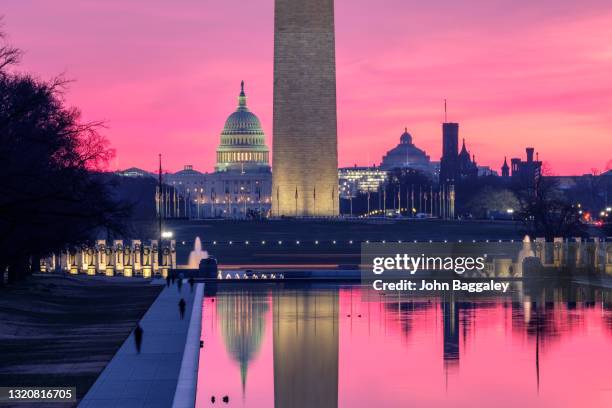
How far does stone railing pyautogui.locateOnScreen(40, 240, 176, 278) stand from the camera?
249 feet

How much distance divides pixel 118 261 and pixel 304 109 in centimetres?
5033

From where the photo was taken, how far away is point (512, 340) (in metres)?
36.3

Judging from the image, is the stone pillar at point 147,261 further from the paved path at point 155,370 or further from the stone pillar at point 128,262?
the paved path at point 155,370

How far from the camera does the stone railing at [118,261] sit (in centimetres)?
7600

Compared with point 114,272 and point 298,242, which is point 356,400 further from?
point 298,242

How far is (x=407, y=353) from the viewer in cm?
3378

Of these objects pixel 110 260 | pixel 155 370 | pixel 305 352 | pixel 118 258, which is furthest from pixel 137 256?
pixel 155 370

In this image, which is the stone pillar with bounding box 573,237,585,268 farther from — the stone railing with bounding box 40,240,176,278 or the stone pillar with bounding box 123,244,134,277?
the stone pillar with bounding box 123,244,134,277

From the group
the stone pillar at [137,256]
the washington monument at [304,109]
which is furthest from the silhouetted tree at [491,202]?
the stone pillar at [137,256]

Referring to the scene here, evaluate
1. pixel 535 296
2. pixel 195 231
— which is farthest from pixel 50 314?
pixel 195 231

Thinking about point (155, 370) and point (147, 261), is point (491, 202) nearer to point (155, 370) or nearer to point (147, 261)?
point (147, 261)

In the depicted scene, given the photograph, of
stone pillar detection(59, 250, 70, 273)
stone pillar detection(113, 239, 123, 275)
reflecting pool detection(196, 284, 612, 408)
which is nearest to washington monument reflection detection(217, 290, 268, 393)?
reflecting pool detection(196, 284, 612, 408)

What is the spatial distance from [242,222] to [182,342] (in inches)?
3820

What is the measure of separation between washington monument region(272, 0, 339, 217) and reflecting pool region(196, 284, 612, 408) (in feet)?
244
